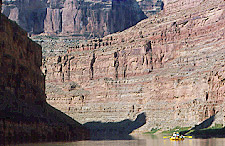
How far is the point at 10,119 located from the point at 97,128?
8053 centimetres

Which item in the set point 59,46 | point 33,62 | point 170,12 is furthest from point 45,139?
point 59,46

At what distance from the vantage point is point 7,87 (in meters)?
72.2

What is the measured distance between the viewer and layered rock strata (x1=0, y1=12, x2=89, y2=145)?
67000mm

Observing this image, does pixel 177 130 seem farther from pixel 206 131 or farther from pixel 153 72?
pixel 153 72

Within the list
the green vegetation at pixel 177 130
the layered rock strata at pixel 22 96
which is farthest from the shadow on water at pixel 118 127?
the layered rock strata at pixel 22 96

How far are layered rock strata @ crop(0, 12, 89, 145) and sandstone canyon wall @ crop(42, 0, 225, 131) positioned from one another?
37435 mm

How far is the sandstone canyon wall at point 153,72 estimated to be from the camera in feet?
412

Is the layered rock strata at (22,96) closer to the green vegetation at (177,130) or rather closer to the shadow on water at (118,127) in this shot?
the green vegetation at (177,130)

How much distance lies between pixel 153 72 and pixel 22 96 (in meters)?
75.6

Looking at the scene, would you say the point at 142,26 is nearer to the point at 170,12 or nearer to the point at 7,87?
the point at 170,12

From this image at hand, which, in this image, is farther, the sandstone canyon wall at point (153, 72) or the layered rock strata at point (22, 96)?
the sandstone canyon wall at point (153, 72)

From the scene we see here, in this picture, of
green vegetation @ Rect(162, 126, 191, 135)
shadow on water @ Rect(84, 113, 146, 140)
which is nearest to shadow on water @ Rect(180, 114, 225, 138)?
green vegetation @ Rect(162, 126, 191, 135)

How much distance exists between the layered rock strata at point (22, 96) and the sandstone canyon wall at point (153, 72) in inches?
1474

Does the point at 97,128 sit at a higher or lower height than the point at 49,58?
lower
